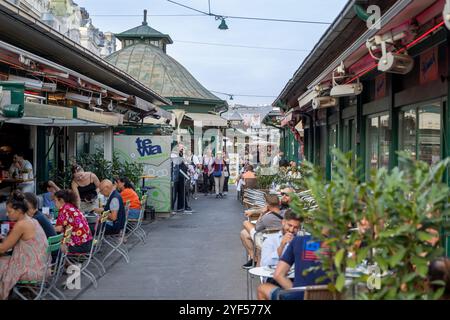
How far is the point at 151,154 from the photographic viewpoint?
15.8 meters

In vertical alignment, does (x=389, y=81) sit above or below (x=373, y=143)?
above

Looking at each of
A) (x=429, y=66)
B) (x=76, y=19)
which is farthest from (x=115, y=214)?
(x=76, y=19)

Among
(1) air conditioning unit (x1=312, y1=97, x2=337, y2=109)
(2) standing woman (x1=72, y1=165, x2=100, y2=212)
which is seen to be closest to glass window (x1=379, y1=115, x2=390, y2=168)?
(1) air conditioning unit (x1=312, y1=97, x2=337, y2=109)

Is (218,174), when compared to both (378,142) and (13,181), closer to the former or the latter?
(13,181)

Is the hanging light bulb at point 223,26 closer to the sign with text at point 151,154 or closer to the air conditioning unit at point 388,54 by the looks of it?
the sign with text at point 151,154

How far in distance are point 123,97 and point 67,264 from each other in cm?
561

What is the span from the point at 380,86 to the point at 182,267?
14.2ft

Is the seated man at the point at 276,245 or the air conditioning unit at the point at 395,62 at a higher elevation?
the air conditioning unit at the point at 395,62

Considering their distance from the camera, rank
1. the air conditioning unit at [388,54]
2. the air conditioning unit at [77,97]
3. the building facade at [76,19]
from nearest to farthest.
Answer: the air conditioning unit at [388,54], the air conditioning unit at [77,97], the building facade at [76,19]

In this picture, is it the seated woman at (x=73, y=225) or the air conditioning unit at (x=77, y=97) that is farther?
the air conditioning unit at (x=77, y=97)

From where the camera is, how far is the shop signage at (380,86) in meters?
10.2

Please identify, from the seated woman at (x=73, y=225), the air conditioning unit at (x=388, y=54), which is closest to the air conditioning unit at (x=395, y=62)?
the air conditioning unit at (x=388, y=54)

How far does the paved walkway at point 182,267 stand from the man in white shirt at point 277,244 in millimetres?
1187
